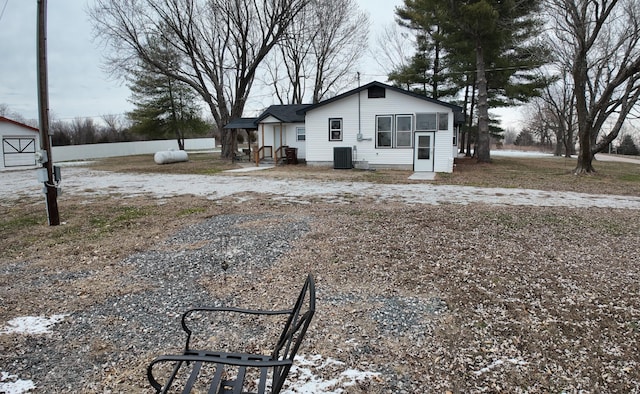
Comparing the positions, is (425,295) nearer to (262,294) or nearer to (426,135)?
(262,294)

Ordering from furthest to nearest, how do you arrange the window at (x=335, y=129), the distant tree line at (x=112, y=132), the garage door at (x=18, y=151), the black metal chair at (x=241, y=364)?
the distant tree line at (x=112, y=132) → the garage door at (x=18, y=151) → the window at (x=335, y=129) → the black metal chair at (x=241, y=364)

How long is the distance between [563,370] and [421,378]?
909 millimetres

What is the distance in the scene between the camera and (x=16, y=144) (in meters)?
20.3

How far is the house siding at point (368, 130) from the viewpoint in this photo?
1631 cm

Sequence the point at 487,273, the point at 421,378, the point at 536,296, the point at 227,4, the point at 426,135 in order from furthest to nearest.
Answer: the point at 227,4 < the point at 426,135 < the point at 487,273 < the point at 536,296 < the point at 421,378

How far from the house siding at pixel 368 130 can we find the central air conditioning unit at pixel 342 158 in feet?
1.46

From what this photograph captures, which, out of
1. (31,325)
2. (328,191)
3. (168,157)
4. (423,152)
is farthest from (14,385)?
(168,157)

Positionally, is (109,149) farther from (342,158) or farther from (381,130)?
(381,130)

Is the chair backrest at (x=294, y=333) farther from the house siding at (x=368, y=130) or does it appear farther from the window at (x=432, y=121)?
the window at (x=432, y=121)

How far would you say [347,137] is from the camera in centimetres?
1761

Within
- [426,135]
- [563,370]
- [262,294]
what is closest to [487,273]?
[563,370]

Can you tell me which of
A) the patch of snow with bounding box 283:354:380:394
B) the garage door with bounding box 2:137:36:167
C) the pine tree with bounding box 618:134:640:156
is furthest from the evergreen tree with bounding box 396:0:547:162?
the pine tree with bounding box 618:134:640:156

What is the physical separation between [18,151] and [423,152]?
20.1 metres

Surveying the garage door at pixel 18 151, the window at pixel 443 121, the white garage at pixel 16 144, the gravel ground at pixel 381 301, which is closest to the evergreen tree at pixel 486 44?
the window at pixel 443 121
